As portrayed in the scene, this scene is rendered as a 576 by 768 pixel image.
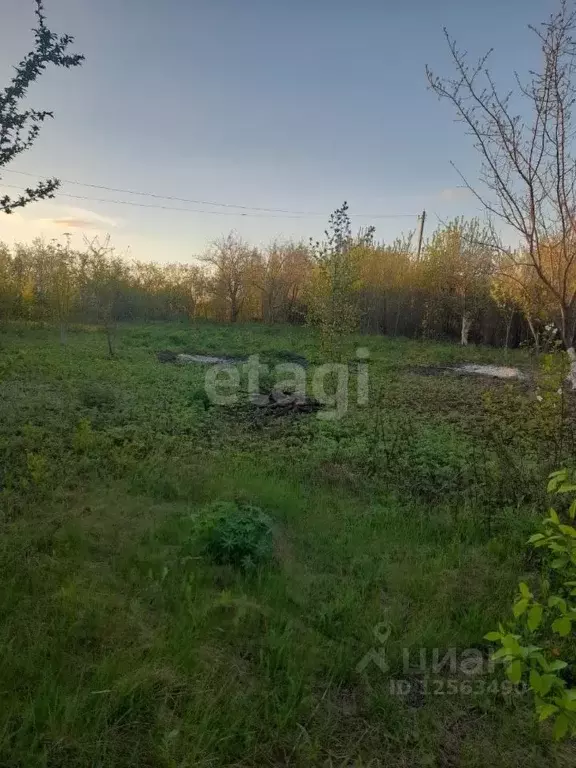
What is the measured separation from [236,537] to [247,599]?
501mm

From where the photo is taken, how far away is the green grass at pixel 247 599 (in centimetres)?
199

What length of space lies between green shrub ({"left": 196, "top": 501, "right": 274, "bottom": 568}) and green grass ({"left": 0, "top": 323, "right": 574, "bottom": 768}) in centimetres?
7

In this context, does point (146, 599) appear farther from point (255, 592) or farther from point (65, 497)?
point (65, 497)

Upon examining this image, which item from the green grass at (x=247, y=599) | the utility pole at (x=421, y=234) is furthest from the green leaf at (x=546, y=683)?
the utility pole at (x=421, y=234)

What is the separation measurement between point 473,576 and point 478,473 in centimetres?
195

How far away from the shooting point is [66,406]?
22.7 feet

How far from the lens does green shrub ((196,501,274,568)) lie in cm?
320

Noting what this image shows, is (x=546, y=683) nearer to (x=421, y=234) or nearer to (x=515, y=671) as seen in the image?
(x=515, y=671)

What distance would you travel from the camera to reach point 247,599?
280 centimetres

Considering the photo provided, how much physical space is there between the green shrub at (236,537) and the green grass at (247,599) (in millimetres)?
73

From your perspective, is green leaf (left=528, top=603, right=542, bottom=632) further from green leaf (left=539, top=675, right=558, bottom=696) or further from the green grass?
the green grass

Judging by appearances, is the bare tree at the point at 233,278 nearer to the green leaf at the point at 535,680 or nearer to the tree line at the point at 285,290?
the tree line at the point at 285,290

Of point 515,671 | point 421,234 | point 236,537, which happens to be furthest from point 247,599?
point 421,234

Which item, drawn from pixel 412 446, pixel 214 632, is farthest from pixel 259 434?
pixel 214 632
